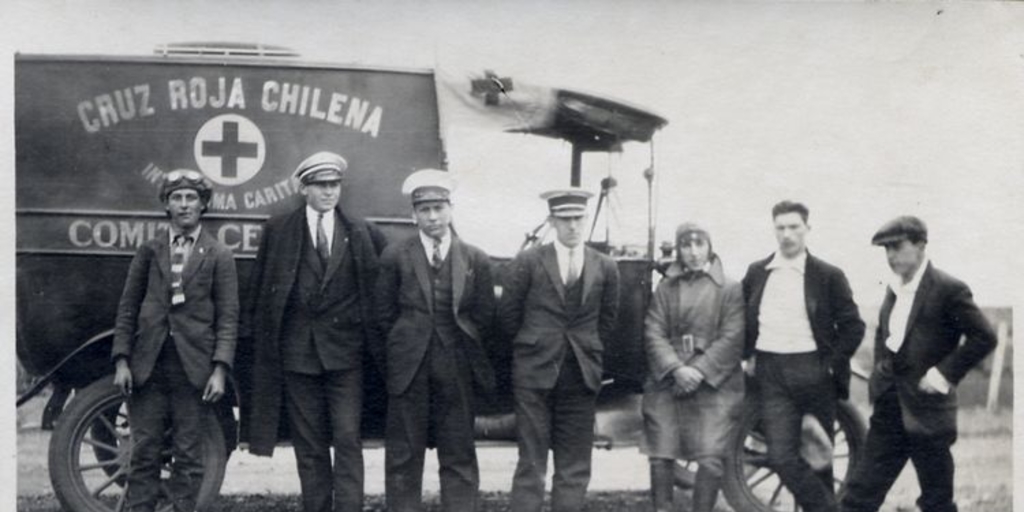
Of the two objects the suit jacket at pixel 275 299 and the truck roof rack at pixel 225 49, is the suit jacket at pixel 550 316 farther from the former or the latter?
the truck roof rack at pixel 225 49

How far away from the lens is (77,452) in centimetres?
385

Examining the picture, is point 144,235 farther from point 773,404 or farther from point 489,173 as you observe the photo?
point 773,404

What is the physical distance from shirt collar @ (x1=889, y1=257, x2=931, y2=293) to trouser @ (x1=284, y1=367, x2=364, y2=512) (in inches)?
97.3

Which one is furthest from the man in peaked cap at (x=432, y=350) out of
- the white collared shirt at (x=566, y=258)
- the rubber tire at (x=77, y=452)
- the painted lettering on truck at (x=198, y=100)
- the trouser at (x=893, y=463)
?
the trouser at (x=893, y=463)

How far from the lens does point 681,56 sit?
13.5 ft

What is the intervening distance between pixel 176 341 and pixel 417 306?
101cm

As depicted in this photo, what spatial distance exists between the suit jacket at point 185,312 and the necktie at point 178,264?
2cm

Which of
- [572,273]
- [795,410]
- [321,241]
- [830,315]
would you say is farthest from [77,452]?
[830,315]

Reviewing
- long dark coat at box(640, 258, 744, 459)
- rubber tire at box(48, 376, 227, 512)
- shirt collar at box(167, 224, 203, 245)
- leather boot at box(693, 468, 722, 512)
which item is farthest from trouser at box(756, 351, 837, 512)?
shirt collar at box(167, 224, 203, 245)

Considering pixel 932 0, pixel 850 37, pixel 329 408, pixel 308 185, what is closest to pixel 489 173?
pixel 308 185

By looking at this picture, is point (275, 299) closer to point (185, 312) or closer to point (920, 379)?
point (185, 312)

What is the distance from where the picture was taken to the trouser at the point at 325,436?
12.0 feet

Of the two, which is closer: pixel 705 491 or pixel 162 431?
pixel 162 431

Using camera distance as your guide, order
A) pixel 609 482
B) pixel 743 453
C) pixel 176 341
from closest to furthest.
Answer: pixel 176 341 < pixel 743 453 < pixel 609 482
